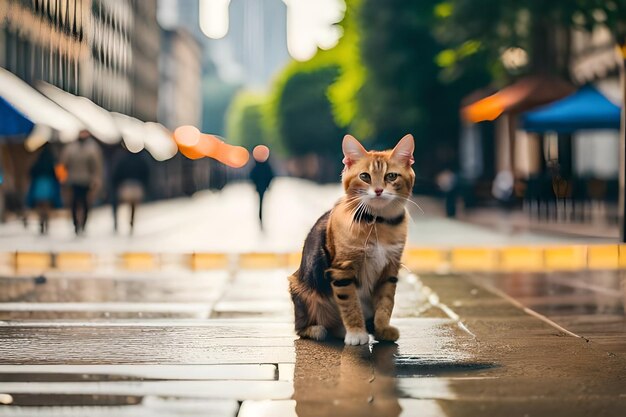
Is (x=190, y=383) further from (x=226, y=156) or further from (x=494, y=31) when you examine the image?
(x=226, y=156)

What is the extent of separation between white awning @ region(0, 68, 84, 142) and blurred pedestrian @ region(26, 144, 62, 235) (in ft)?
2.75

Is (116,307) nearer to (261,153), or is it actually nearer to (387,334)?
(387,334)

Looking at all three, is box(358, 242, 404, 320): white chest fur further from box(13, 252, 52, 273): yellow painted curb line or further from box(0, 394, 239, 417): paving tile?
box(13, 252, 52, 273): yellow painted curb line

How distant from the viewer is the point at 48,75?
33375 millimetres

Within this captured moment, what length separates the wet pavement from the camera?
16.4 feet

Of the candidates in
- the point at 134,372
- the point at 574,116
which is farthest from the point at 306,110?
the point at 134,372

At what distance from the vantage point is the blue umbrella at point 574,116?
20609 mm

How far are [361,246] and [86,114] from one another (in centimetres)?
2633

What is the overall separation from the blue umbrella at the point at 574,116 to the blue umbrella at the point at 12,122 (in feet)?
33.5

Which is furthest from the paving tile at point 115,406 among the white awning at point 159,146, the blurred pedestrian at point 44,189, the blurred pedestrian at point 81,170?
the white awning at point 159,146

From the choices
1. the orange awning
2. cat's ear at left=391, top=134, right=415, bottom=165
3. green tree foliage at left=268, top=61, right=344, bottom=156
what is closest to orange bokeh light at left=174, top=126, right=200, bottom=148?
the orange awning

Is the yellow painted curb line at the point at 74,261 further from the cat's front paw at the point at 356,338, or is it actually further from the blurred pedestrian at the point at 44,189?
the cat's front paw at the point at 356,338

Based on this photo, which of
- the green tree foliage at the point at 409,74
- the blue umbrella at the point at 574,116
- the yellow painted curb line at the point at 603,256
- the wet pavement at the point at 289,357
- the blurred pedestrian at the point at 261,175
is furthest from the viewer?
the green tree foliage at the point at 409,74

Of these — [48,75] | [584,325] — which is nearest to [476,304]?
[584,325]
